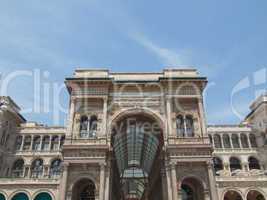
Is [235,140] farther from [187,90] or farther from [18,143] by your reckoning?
[18,143]

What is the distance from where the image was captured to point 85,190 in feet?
107

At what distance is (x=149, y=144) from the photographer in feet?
142

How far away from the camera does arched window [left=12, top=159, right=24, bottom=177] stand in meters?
50.4

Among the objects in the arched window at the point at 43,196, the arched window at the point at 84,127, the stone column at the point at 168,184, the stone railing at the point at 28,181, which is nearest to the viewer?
the stone column at the point at 168,184

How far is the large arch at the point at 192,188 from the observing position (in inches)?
1182

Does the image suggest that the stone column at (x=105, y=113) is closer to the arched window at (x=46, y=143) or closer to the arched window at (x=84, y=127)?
the arched window at (x=84, y=127)

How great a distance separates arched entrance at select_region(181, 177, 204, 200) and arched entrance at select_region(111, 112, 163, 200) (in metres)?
4.73

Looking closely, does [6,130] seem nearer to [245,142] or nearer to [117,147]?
[117,147]

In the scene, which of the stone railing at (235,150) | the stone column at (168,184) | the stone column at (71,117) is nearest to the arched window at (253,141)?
the stone railing at (235,150)

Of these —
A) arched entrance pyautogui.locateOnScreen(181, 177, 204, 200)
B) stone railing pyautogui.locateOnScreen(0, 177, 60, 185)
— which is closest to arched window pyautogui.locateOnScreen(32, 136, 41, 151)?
stone railing pyautogui.locateOnScreen(0, 177, 60, 185)

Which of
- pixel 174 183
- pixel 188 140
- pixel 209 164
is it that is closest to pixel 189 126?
pixel 188 140

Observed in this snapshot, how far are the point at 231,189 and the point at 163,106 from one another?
13677 mm

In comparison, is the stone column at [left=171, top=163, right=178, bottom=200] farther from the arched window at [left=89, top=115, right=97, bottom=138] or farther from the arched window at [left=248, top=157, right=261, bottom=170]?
the arched window at [left=248, top=157, right=261, bottom=170]

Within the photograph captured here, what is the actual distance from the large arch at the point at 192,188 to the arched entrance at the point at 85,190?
10.3m
